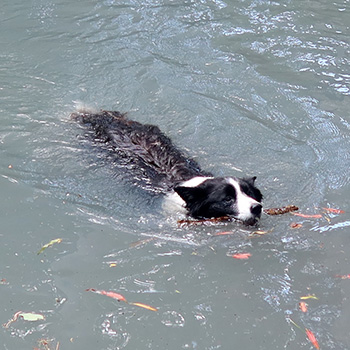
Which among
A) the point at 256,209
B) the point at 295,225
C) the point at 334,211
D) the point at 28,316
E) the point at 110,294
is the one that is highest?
the point at 28,316

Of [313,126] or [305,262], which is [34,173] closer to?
[305,262]

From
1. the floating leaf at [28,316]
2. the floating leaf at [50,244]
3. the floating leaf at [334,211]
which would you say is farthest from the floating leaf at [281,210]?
the floating leaf at [28,316]

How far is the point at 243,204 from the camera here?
6207 mm

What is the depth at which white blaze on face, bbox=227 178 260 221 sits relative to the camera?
6176mm

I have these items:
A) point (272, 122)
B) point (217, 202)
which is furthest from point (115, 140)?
point (272, 122)

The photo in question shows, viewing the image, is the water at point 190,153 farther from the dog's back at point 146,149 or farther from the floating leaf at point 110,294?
the dog's back at point 146,149

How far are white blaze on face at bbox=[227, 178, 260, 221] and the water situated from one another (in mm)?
220

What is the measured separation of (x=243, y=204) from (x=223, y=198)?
0.78 ft

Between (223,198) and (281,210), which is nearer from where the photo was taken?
(223,198)

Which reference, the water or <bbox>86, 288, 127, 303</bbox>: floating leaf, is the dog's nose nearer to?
the water

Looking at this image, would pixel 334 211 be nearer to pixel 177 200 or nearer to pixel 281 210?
pixel 281 210

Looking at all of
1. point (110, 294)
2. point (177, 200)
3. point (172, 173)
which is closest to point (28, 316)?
point (110, 294)

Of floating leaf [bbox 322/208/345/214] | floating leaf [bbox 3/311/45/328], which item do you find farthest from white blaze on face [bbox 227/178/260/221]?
floating leaf [bbox 3/311/45/328]

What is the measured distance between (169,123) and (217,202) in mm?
2379
